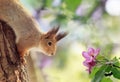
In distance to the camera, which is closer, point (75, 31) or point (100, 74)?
point (100, 74)

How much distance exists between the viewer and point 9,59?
3.84 ft

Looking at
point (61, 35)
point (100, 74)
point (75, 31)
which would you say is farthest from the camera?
point (75, 31)

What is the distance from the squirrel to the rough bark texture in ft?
0.06

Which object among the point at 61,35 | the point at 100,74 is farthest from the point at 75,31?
the point at 100,74

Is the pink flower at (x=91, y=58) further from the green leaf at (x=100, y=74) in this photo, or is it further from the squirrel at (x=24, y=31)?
the squirrel at (x=24, y=31)

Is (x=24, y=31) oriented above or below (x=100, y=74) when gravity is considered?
above

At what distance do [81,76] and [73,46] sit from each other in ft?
0.66

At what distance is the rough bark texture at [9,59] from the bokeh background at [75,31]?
0.63m

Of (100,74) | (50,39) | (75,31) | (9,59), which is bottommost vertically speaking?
(100,74)

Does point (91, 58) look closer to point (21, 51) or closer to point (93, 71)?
point (93, 71)

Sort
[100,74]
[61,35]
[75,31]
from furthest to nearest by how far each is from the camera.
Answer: [75,31]
[61,35]
[100,74]

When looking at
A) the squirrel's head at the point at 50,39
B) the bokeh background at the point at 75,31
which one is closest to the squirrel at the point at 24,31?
the squirrel's head at the point at 50,39

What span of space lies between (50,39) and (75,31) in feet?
3.61

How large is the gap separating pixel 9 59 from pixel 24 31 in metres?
0.12
